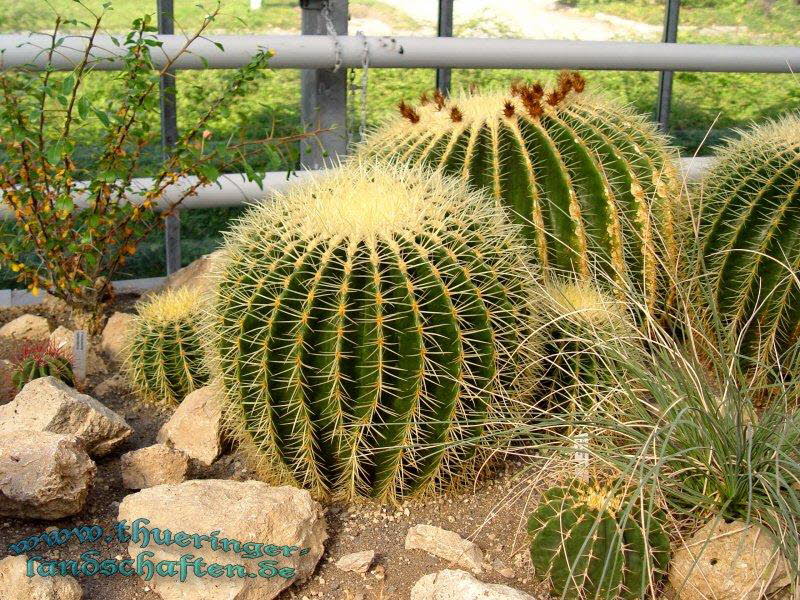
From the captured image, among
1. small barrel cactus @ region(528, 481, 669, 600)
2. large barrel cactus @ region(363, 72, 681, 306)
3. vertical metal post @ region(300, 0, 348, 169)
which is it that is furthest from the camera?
vertical metal post @ region(300, 0, 348, 169)

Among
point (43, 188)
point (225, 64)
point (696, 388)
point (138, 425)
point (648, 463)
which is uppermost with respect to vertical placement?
point (225, 64)

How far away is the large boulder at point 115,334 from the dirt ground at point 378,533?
2.58 ft

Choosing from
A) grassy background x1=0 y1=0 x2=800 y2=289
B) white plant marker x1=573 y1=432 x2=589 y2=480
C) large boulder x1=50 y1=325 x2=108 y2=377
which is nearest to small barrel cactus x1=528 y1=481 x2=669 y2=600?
white plant marker x1=573 y1=432 x2=589 y2=480

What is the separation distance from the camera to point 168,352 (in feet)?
10.1

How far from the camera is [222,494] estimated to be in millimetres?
2295

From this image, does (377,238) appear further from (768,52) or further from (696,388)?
(768,52)

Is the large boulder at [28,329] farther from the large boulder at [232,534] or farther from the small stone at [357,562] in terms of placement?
the small stone at [357,562]

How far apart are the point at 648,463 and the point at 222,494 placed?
943 mm

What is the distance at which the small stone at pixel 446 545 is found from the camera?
2232mm

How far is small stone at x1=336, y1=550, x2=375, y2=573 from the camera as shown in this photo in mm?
2234

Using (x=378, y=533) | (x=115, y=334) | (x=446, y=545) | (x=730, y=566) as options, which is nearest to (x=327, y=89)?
(x=115, y=334)

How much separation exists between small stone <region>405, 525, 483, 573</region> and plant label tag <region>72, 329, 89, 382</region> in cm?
141

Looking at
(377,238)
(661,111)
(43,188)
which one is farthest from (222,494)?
(661,111)

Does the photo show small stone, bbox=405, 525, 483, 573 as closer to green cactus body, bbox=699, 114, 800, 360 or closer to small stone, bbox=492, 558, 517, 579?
small stone, bbox=492, 558, 517, 579
